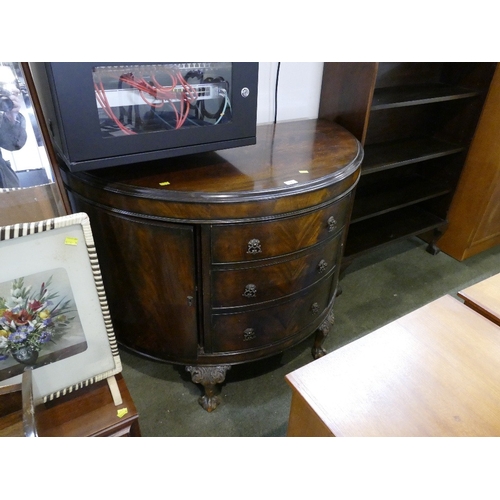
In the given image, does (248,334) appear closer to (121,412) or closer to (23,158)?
(121,412)

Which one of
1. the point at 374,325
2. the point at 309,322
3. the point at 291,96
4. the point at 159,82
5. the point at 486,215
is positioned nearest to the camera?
the point at 159,82

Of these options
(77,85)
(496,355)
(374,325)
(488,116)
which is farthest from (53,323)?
(488,116)

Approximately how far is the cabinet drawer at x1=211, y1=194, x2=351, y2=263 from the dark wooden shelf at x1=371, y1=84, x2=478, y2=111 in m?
0.71

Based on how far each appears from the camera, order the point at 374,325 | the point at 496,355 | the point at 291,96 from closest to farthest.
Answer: the point at 496,355 → the point at 291,96 → the point at 374,325

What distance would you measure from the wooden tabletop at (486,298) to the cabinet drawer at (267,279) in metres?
0.42

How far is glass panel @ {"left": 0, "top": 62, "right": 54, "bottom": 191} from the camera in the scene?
896 mm

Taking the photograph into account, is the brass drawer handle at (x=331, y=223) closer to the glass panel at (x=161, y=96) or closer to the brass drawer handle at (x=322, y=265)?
the brass drawer handle at (x=322, y=265)

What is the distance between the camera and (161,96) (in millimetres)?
1036

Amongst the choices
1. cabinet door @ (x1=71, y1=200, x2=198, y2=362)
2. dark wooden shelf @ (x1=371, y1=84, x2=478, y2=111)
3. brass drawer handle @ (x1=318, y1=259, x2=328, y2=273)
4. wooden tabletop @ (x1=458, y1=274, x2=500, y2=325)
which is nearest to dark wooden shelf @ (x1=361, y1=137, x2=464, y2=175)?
dark wooden shelf @ (x1=371, y1=84, x2=478, y2=111)

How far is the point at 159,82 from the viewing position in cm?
102

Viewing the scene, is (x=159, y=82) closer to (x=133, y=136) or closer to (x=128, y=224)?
(x=133, y=136)

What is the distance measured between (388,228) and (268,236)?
1.31 m

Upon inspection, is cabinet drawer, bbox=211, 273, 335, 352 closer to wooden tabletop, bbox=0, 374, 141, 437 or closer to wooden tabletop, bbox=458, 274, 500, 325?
wooden tabletop, bbox=0, 374, 141, 437
